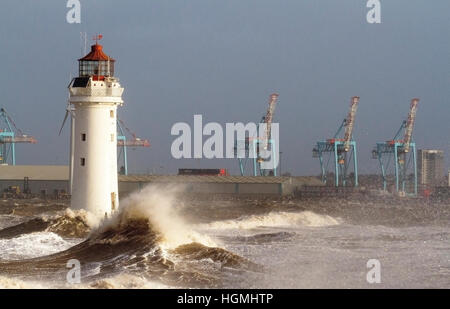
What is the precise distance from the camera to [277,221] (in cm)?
4791

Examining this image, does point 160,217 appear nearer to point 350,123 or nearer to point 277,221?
point 277,221

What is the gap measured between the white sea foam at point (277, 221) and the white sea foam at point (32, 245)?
11.0 meters

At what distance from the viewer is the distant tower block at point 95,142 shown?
33.1 metres

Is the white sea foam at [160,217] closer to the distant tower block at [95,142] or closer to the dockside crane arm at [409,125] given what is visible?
the distant tower block at [95,142]

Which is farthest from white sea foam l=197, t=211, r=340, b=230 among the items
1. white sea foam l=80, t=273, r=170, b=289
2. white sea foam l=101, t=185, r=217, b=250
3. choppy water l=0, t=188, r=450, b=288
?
white sea foam l=80, t=273, r=170, b=289

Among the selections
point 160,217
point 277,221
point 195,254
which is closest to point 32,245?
point 160,217

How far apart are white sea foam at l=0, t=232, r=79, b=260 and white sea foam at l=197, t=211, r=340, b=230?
36.2ft

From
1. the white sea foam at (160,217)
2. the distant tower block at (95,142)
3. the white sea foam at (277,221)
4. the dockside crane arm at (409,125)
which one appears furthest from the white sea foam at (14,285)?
the dockside crane arm at (409,125)

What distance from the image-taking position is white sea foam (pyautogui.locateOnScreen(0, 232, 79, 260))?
28094mm

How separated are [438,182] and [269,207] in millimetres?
114851

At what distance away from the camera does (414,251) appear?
1146 inches

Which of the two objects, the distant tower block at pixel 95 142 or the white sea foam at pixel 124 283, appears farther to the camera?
the distant tower block at pixel 95 142
